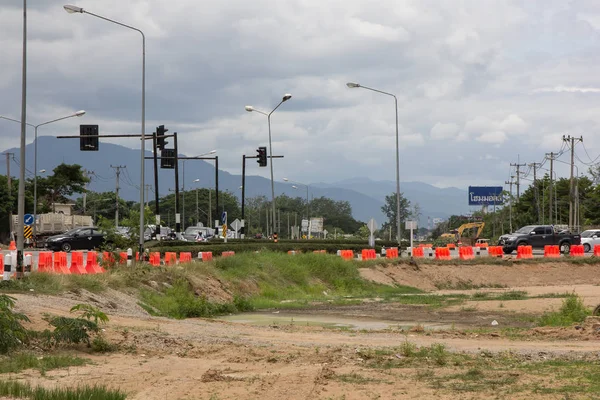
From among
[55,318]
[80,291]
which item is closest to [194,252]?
[80,291]

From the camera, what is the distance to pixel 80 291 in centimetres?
2330

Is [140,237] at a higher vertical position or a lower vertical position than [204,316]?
higher

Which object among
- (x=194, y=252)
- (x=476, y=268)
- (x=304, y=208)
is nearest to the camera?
(x=194, y=252)

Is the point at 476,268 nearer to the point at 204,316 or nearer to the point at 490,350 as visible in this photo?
the point at 204,316

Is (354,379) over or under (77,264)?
under

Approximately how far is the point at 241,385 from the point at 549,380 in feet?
15.1

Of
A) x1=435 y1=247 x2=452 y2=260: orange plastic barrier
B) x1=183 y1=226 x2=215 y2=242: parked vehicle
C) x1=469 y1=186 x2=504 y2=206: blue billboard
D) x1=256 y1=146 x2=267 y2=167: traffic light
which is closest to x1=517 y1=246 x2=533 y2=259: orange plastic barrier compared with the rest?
x1=435 y1=247 x2=452 y2=260: orange plastic barrier

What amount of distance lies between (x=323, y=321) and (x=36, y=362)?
1183cm

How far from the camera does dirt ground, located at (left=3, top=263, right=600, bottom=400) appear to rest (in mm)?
12453

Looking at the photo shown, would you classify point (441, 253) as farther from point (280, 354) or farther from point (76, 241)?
point (280, 354)

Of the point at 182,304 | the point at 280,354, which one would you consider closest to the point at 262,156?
the point at 182,304

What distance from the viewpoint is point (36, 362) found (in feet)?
46.7

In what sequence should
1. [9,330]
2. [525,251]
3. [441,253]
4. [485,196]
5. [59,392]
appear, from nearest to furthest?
[59,392], [9,330], [441,253], [525,251], [485,196]

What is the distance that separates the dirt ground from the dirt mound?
55.4 ft
